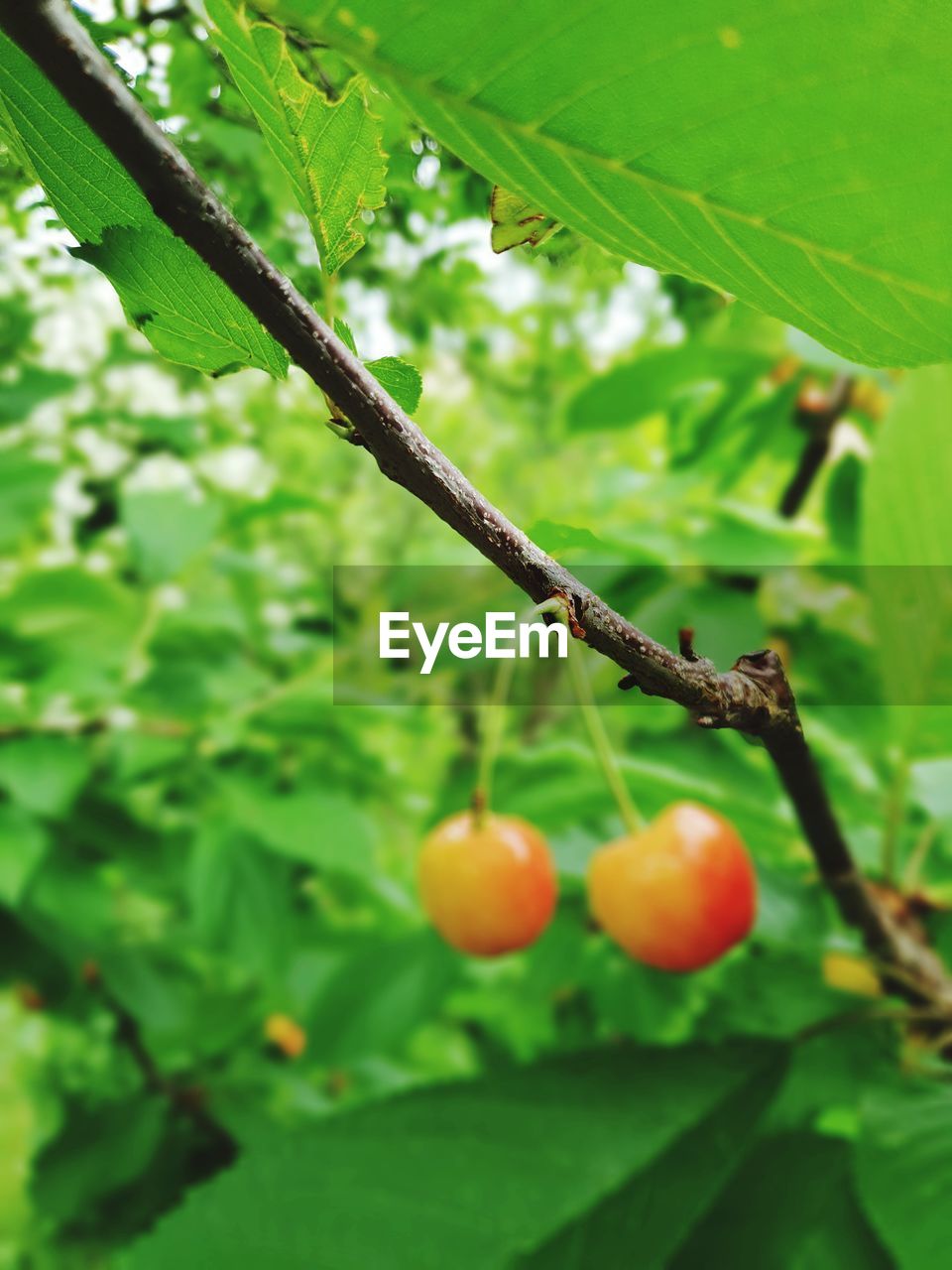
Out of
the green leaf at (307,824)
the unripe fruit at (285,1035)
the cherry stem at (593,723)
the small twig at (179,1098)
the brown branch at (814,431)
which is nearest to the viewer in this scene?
the cherry stem at (593,723)

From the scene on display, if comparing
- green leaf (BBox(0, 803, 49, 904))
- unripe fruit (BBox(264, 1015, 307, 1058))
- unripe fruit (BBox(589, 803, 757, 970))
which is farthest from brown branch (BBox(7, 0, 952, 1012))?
unripe fruit (BBox(264, 1015, 307, 1058))

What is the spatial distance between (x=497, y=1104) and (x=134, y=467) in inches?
48.2

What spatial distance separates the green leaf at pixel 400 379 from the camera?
31 cm

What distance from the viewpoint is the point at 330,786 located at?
123 centimetres

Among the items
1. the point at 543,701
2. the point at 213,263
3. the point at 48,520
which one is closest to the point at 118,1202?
the point at 543,701

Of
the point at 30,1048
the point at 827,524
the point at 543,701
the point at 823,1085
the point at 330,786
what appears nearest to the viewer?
the point at 823,1085

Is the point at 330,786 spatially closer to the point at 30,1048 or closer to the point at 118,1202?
the point at 118,1202

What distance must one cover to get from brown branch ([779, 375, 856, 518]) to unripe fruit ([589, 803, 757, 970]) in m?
0.56

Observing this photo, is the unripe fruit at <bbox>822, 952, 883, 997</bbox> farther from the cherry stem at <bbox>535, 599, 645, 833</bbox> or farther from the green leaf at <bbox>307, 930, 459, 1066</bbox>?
the green leaf at <bbox>307, 930, 459, 1066</bbox>

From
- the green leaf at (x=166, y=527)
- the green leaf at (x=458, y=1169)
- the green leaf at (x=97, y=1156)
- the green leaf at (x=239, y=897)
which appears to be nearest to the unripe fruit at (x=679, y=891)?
the green leaf at (x=458, y=1169)

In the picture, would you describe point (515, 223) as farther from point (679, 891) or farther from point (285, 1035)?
point (285, 1035)

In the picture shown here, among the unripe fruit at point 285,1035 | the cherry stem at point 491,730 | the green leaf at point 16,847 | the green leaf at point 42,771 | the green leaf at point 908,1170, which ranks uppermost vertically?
the cherry stem at point 491,730

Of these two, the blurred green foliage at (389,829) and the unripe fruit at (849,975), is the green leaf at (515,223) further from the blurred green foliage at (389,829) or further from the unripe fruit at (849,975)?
the unripe fruit at (849,975)

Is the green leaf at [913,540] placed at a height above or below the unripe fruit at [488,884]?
above
